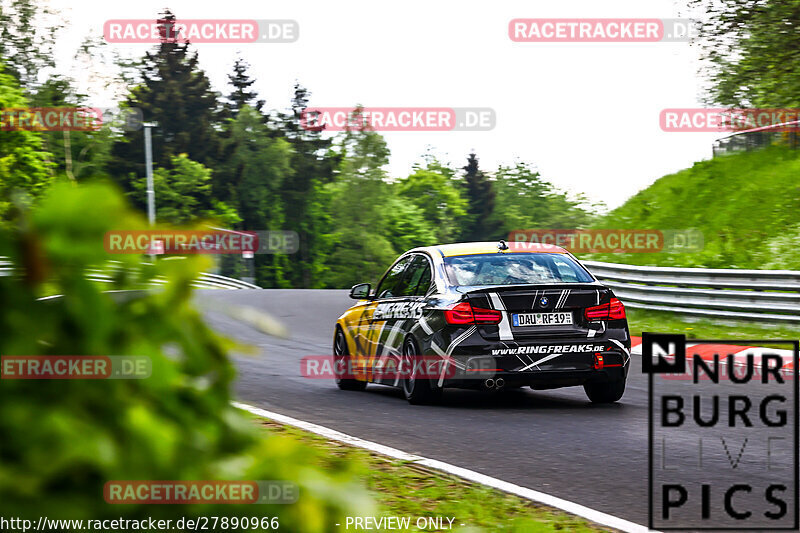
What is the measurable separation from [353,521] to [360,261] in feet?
296

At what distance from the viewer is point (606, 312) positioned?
9758mm

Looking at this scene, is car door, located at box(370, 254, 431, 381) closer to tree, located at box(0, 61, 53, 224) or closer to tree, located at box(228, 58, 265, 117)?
tree, located at box(0, 61, 53, 224)

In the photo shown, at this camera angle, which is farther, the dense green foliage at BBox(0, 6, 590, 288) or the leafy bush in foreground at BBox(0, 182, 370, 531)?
the dense green foliage at BBox(0, 6, 590, 288)

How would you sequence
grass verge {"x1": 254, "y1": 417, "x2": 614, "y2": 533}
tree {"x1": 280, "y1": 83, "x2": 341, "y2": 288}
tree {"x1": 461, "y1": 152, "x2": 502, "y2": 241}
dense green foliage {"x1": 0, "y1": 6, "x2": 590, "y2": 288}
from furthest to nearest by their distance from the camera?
tree {"x1": 461, "y1": 152, "x2": 502, "y2": 241}, tree {"x1": 280, "y1": 83, "x2": 341, "y2": 288}, dense green foliage {"x1": 0, "y1": 6, "x2": 590, "y2": 288}, grass verge {"x1": 254, "y1": 417, "x2": 614, "y2": 533}

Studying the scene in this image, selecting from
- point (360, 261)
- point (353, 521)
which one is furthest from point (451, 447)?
point (360, 261)

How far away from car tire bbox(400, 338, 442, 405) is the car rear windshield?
82cm

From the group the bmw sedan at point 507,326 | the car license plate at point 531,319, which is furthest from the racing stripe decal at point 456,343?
the car license plate at point 531,319

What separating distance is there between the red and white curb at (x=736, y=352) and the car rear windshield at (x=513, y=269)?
351 centimetres

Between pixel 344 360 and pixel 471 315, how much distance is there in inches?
121

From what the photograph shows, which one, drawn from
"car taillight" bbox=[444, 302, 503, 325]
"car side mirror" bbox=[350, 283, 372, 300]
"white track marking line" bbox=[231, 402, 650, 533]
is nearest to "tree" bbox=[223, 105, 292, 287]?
"car side mirror" bbox=[350, 283, 372, 300]

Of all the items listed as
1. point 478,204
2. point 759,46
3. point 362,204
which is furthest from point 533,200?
point 759,46

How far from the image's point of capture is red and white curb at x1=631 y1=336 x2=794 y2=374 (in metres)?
13.2

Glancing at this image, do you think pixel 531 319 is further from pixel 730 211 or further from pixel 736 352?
pixel 730 211

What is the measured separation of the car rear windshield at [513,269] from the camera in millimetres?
9898
